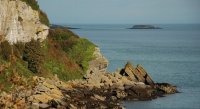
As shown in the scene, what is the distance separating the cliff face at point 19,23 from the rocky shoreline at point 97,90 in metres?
6.42

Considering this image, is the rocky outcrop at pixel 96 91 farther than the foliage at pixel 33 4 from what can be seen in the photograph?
No

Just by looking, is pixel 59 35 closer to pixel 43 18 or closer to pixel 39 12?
pixel 43 18

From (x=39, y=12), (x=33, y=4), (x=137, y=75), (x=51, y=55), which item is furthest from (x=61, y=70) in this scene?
(x=137, y=75)

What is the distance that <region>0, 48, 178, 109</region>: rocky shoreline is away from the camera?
46.0 meters

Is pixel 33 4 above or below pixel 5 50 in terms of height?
above

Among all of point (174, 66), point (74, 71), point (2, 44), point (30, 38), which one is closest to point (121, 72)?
point (74, 71)

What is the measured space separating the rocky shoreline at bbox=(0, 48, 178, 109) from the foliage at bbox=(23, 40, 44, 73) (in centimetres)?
247

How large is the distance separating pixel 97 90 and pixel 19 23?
41.2 ft

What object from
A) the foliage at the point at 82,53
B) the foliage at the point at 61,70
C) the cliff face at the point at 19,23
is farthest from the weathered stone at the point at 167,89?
the cliff face at the point at 19,23

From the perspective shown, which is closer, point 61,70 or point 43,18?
point 61,70

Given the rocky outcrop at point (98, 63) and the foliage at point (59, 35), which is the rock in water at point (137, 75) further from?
the foliage at point (59, 35)

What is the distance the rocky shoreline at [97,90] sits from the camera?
151 feet

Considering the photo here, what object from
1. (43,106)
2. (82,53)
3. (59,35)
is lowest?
(43,106)

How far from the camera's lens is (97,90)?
6056 cm
